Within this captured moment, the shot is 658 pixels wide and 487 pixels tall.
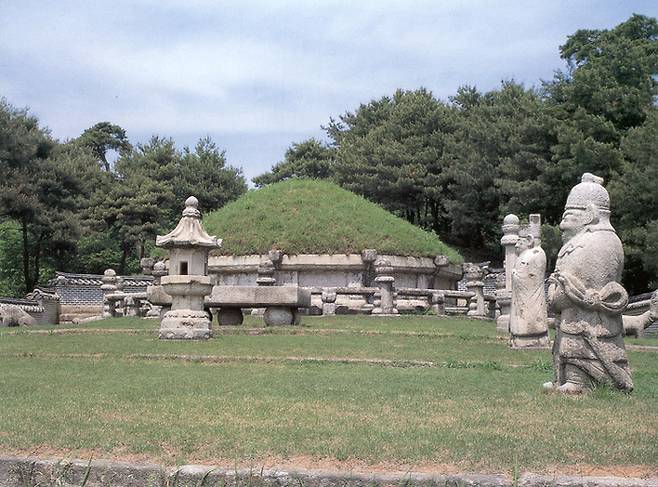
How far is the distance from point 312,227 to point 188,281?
1483 centimetres

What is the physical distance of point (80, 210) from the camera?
43781 millimetres

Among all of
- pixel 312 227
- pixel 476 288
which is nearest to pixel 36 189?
pixel 312 227

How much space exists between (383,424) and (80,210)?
133ft

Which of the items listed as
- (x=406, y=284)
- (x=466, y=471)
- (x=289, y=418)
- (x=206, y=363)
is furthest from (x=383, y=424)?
(x=406, y=284)

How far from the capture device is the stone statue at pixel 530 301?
1309 centimetres

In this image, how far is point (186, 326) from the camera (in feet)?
48.9

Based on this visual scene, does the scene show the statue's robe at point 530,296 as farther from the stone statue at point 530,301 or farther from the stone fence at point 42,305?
the stone fence at point 42,305

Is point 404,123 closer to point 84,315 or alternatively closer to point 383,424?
point 84,315

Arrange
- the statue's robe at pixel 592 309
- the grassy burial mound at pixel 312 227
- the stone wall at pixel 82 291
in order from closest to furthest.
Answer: the statue's robe at pixel 592 309
the grassy burial mound at pixel 312 227
the stone wall at pixel 82 291

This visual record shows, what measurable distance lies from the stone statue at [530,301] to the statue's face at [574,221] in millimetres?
5163

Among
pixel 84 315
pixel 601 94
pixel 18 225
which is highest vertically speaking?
pixel 601 94

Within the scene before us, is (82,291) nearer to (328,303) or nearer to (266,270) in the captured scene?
(266,270)

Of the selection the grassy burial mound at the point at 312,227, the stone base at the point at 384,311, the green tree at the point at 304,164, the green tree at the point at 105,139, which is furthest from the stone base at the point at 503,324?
the green tree at the point at 105,139

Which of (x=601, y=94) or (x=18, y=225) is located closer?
(x=601, y=94)
